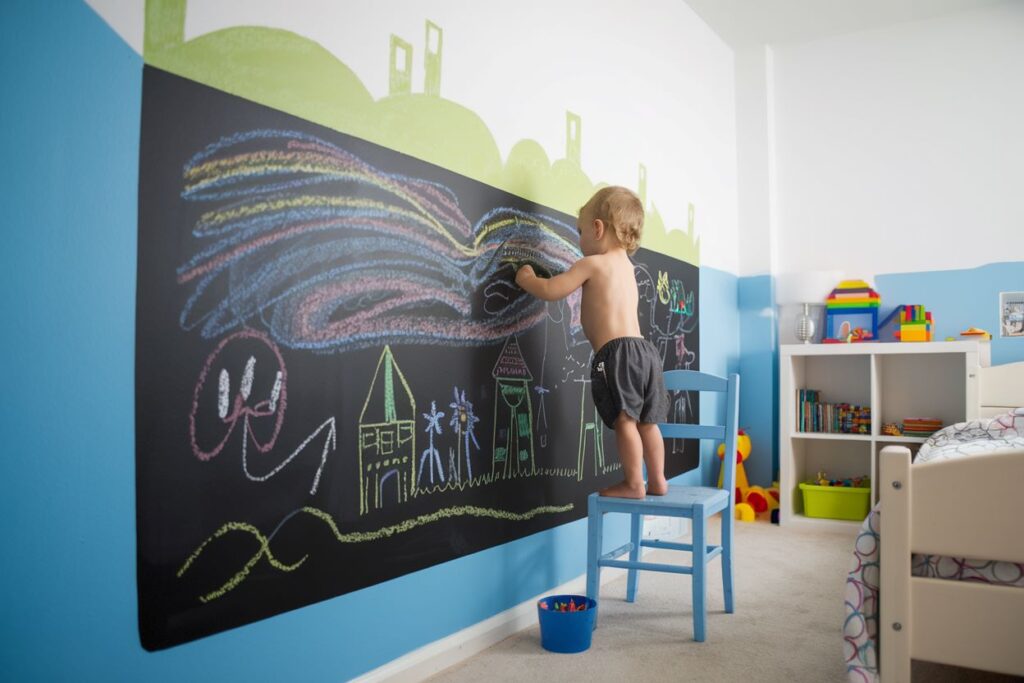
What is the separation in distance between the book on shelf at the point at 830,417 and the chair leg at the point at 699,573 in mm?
2069

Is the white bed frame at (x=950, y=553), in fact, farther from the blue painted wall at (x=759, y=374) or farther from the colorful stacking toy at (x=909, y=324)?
the blue painted wall at (x=759, y=374)

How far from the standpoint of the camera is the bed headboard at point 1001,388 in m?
3.58

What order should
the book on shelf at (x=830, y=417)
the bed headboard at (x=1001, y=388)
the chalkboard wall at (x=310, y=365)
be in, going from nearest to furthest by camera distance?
1. the chalkboard wall at (x=310, y=365)
2. the bed headboard at (x=1001, y=388)
3. the book on shelf at (x=830, y=417)

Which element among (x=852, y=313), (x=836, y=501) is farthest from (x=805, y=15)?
(x=836, y=501)

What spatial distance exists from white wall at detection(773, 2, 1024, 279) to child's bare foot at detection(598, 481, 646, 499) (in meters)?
2.61

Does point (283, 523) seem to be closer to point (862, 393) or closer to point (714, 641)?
point (714, 641)

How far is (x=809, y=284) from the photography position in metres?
4.25

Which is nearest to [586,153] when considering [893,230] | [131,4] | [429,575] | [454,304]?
[454,304]

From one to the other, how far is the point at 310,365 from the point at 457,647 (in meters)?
0.90

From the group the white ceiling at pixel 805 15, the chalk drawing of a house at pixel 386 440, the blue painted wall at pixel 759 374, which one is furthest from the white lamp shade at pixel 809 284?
the chalk drawing of a house at pixel 386 440

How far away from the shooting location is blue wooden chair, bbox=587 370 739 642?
2254 millimetres

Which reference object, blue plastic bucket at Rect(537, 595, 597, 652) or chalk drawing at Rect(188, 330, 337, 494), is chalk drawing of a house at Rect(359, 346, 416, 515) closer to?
chalk drawing at Rect(188, 330, 337, 494)

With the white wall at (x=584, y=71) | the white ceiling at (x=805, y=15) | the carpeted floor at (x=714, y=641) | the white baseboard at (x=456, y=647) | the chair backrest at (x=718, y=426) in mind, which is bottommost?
the carpeted floor at (x=714, y=641)

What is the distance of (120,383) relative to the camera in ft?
4.42
